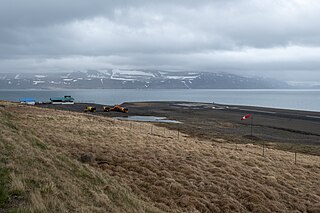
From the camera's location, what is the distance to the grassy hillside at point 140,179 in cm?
784

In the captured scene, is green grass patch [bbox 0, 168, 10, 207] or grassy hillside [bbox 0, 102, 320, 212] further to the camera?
grassy hillside [bbox 0, 102, 320, 212]

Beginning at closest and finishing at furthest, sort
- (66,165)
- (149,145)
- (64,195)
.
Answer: (64,195) < (66,165) < (149,145)

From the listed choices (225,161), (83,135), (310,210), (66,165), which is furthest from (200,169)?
(83,135)

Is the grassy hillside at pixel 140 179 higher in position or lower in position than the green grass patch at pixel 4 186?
lower

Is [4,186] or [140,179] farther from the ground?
[4,186]

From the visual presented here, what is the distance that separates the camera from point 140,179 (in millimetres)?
12492

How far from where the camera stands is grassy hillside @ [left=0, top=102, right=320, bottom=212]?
7836 millimetres

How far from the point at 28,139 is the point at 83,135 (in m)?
7.46

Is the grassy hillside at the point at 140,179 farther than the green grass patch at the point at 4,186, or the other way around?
the grassy hillside at the point at 140,179

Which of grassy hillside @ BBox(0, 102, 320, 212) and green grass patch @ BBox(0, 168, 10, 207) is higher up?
green grass patch @ BBox(0, 168, 10, 207)

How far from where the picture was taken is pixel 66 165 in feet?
36.0

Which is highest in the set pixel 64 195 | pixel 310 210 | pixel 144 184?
pixel 64 195

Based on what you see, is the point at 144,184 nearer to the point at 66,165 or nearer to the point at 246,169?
the point at 66,165

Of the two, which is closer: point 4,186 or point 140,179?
point 4,186
